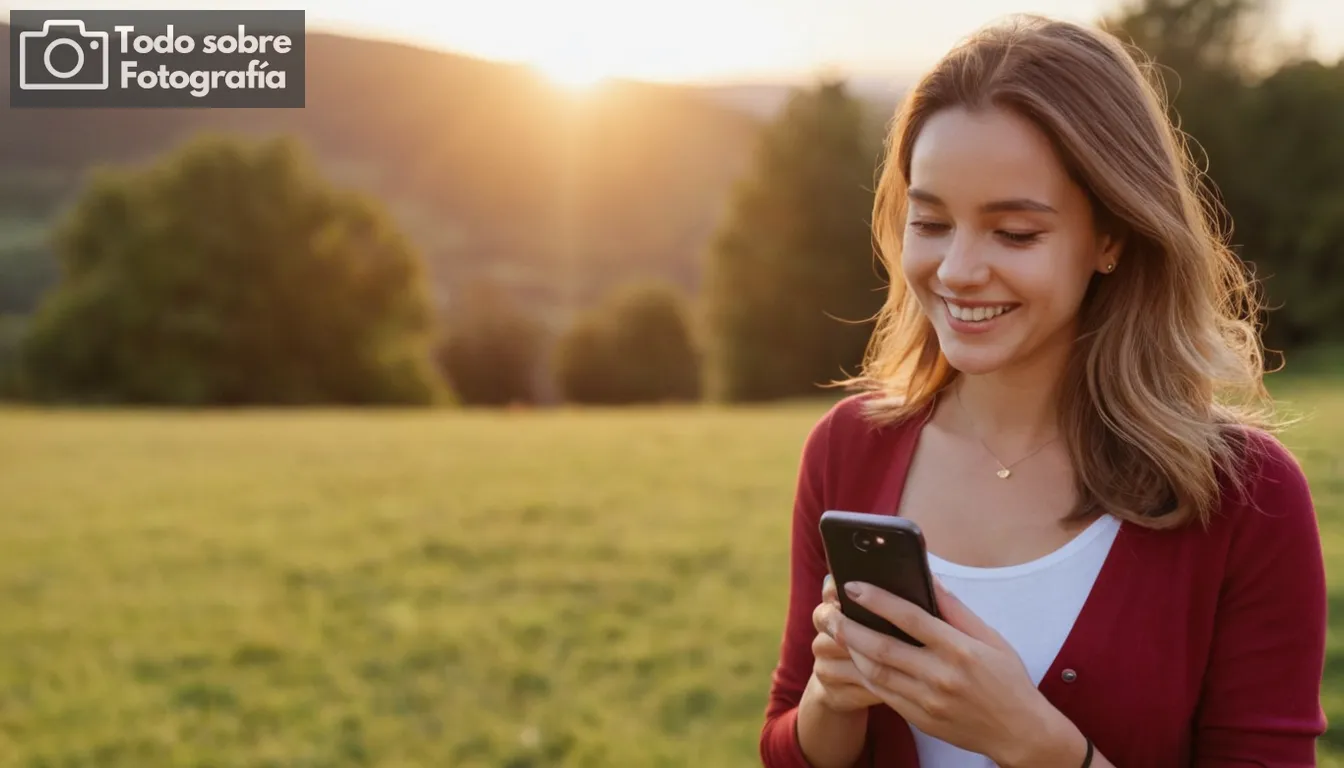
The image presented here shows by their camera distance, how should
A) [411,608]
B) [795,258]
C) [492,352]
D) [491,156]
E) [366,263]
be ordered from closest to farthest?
[411,608] < [795,258] < [366,263] < [491,156] < [492,352]

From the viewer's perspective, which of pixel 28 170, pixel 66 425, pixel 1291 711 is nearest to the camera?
pixel 1291 711

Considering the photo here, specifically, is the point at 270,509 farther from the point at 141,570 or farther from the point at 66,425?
the point at 66,425

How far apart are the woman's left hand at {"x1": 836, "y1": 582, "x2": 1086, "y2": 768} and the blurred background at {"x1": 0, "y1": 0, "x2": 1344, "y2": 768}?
1.34 metres

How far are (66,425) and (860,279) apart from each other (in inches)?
932

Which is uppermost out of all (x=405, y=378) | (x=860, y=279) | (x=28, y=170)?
(x=28, y=170)

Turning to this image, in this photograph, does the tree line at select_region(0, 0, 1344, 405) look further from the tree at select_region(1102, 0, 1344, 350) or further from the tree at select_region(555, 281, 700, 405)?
the tree at select_region(555, 281, 700, 405)

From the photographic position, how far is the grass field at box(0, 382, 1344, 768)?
504cm

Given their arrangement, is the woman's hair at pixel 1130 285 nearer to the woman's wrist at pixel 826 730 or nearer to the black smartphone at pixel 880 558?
the black smartphone at pixel 880 558

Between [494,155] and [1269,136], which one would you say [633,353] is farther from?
A: [1269,136]

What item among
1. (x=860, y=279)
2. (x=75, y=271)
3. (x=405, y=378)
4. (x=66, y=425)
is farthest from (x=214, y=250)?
(x=66, y=425)

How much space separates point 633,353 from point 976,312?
51.7 metres

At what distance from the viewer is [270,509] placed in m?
9.09

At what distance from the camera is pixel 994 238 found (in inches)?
78.0

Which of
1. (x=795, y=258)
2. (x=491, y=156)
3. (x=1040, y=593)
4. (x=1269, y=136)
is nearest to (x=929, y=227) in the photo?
(x=1040, y=593)
